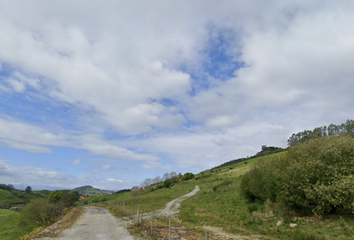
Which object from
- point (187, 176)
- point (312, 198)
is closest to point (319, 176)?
point (312, 198)

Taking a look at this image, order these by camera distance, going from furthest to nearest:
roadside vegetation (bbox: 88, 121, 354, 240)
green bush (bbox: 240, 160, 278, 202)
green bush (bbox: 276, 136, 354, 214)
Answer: green bush (bbox: 240, 160, 278, 202), green bush (bbox: 276, 136, 354, 214), roadside vegetation (bbox: 88, 121, 354, 240)

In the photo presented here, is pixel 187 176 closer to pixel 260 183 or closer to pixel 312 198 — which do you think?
pixel 260 183

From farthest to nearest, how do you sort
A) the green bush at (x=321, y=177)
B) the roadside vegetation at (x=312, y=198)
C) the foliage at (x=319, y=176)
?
the foliage at (x=319, y=176), the green bush at (x=321, y=177), the roadside vegetation at (x=312, y=198)

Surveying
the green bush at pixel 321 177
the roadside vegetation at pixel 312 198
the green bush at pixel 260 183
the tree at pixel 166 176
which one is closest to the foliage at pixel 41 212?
the roadside vegetation at pixel 312 198

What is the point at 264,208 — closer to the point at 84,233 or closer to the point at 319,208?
the point at 319,208

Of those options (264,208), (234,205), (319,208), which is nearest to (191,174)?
(234,205)

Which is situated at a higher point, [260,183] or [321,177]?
[321,177]

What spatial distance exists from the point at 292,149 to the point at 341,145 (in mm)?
5798

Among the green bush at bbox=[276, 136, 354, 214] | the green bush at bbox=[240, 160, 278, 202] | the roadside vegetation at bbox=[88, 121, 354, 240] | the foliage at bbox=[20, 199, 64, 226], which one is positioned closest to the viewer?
the roadside vegetation at bbox=[88, 121, 354, 240]

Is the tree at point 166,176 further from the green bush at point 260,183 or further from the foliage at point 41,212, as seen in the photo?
the green bush at point 260,183

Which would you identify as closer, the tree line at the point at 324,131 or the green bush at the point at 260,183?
the green bush at the point at 260,183

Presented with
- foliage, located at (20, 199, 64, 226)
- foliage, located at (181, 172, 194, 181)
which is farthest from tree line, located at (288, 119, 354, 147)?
foliage, located at (20, 199, 64, 226)

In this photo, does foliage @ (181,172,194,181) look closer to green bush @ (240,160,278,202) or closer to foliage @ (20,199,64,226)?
foliage @ (20,199,64,226)

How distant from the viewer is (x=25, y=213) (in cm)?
4431
